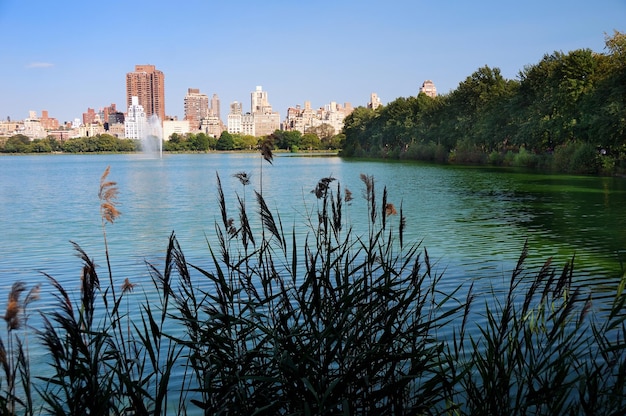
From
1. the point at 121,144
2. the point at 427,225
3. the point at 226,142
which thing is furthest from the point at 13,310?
the point at 121,144

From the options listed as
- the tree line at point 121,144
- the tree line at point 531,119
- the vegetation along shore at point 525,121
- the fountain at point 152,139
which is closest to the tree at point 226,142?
the tree line at point 121,144

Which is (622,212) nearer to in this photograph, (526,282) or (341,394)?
(526,282)

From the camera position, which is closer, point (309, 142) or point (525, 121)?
point (525, 121)

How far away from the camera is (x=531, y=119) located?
4847 centimetres

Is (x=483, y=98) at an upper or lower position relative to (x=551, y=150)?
upper

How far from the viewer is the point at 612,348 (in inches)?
147

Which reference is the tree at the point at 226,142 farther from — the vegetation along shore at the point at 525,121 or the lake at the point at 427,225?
the lake at the point at 427,225

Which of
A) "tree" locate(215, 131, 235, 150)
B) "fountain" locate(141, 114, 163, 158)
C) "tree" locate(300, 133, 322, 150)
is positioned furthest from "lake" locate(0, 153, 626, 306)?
"tree" locate(215, 131, 235, 150)

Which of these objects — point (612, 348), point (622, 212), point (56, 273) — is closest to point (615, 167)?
point (622, 212)

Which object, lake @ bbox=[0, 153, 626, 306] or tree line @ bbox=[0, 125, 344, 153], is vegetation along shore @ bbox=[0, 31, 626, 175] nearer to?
lake @ bbox=[0, 153, 626, 306]

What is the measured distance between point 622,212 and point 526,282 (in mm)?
11719

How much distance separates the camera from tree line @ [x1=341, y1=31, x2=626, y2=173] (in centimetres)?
3681

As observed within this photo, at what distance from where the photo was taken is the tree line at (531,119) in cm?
3681

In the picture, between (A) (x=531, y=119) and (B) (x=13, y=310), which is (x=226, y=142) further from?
(B) (x=13, y=310)
